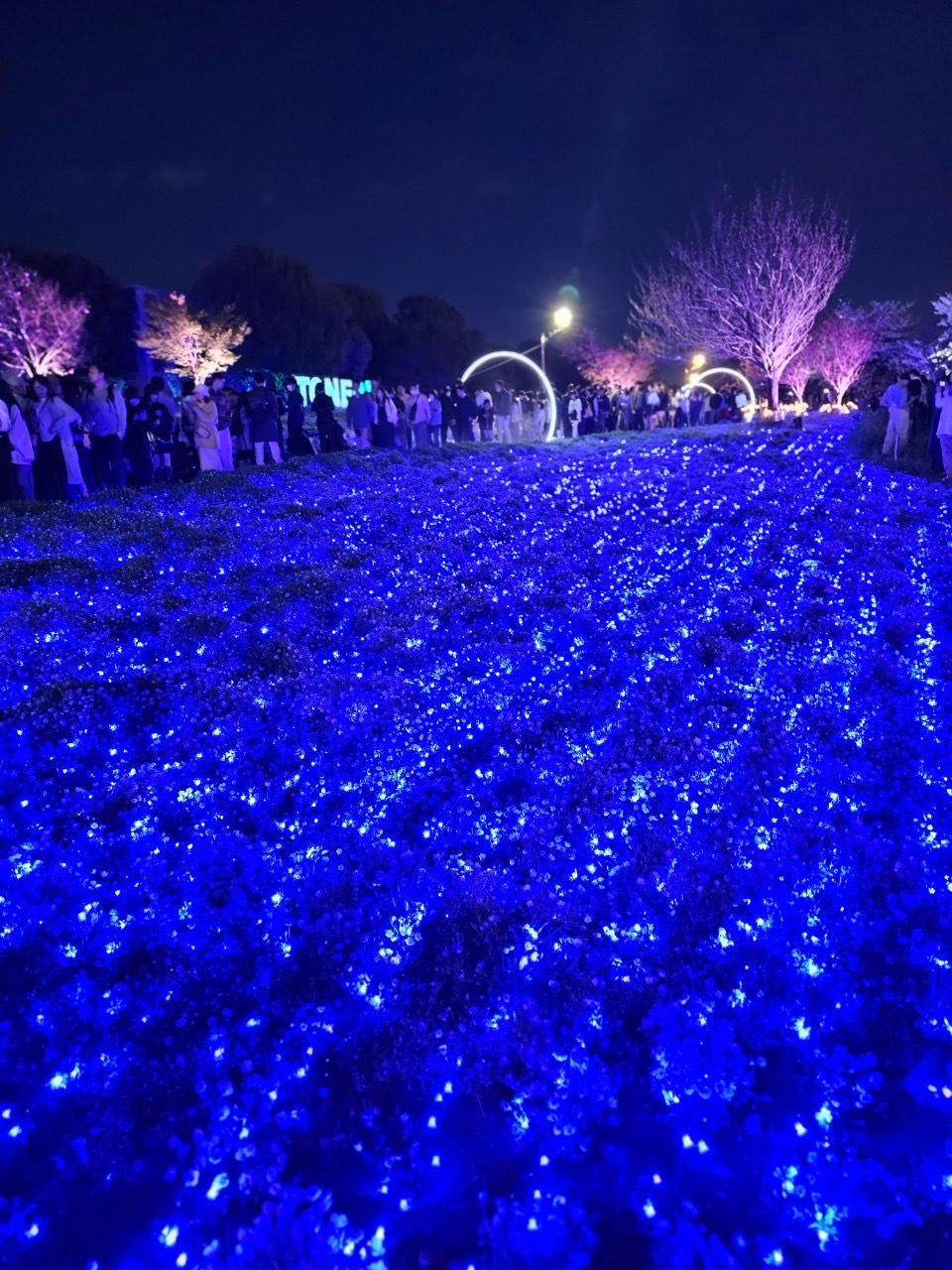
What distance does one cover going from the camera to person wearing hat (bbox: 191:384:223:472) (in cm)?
1238

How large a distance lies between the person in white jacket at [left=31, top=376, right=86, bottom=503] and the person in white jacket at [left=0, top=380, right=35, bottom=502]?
186 mm

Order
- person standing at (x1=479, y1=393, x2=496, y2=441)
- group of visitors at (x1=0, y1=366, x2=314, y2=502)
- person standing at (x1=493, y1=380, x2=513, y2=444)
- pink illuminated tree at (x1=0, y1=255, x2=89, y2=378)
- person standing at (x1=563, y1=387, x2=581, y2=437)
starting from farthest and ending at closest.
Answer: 1. pink illuminated tree at (x1=0, y1=255, x2=89, y2=378)
2. person standing at (x1=563, y1=387, x2=581, y2=437)
3. person standing at (x1=493, y1=380, x2=513, y2=444)
4. person standing at (x1=479, y1=393, x2=496, y2=441)
5. group of visitors at (x1=0, y1=366, x2=314, y2=502)

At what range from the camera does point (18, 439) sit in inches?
382

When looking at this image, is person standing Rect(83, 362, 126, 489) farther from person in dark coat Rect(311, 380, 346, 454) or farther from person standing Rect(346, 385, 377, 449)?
person standing Rect(346, 385, 377, 449)

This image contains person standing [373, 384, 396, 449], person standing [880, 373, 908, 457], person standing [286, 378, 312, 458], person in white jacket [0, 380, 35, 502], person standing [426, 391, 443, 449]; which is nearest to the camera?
person in white jacket [0, 380, 35, 502]

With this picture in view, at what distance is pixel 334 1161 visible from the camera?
2695mm

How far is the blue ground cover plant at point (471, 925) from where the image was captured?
2.58m

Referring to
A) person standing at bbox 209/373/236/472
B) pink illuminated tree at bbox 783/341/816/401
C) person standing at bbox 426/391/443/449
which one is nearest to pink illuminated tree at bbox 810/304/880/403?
pink illuminated tree at bbox 783/341/816/401

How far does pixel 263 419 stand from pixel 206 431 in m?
1.46

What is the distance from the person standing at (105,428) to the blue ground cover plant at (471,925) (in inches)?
188

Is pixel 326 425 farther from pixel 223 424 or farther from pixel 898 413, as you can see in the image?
pixel 898 413

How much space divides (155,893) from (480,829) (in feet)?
5.17

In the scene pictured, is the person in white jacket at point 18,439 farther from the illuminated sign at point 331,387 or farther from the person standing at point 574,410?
the illuminated sign at point 331,387

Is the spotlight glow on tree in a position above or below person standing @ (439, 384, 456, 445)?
above
